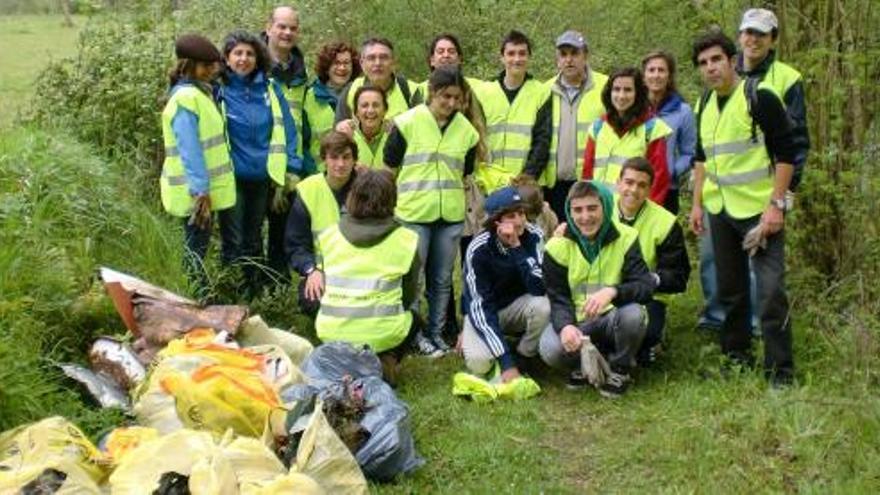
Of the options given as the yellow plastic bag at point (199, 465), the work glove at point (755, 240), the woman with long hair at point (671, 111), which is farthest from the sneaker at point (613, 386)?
the yellow plastic bag at point (199, 465)

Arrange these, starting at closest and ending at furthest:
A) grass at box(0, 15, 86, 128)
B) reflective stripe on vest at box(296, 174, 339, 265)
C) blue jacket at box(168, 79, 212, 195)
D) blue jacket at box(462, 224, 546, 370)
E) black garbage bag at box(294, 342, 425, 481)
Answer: black garbage bag at box(294, 342, 425, 481) → blue jacket at box(462, 224, 546, 370) → blue jacket at box(168, 79, 212, 195) → reflective stripe on vest at box(296, 174, 339, 265) → grass at box(0, 15, 86, 128)

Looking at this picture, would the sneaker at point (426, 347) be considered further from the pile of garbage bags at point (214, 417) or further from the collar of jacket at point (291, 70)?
the collar of jacket at point (291, 70)

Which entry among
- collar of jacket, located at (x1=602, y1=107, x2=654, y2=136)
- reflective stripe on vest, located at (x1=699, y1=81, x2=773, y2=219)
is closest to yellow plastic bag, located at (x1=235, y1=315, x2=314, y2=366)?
collar of jacket, located at (x1=602, y1=107, x2=654, y2=136)

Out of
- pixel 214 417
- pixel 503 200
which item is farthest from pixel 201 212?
pixel 214 417

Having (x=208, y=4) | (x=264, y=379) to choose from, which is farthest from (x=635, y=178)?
(x=208, y=4)

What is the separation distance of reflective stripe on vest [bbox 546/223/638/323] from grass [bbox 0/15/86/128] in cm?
523

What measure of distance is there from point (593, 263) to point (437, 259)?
1.19 m

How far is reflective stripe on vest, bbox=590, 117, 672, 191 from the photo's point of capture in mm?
6457

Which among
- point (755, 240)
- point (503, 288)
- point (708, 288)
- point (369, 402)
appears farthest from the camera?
point (708, 288)

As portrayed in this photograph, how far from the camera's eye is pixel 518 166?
22.9 feet

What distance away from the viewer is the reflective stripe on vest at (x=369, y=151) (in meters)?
6.78

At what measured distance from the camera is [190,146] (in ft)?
20.6

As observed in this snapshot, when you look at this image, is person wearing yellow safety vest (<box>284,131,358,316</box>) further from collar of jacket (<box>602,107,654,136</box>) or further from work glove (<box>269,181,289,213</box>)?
collar of jacket (<box>602,107,654,136</box>)

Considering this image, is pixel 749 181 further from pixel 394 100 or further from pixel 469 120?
pixel 394 100
